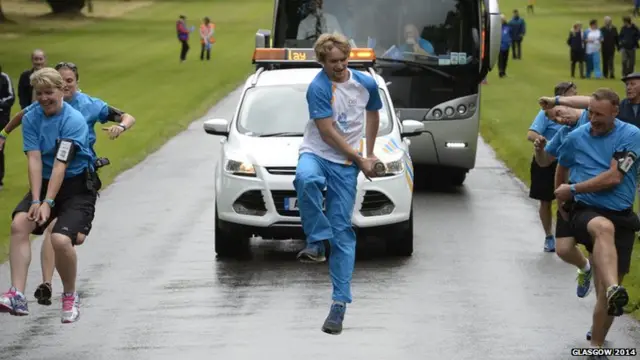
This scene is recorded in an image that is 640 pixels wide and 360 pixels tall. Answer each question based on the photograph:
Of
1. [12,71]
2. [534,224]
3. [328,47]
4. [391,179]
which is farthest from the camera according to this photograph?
[12,71]

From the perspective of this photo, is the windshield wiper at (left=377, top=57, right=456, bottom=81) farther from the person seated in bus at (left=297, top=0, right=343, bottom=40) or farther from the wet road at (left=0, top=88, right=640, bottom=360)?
the wet road at (left=0, top=88, right=640, bottom=360)

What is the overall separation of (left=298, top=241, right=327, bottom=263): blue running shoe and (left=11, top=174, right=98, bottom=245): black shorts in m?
1.66

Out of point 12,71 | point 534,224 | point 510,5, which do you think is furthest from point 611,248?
point 510,5

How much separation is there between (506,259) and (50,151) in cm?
537

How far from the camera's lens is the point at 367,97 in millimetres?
9750

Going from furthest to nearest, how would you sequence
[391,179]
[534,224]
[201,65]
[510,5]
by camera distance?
[510,5] < [201,65] < [534,224] < [391,179]

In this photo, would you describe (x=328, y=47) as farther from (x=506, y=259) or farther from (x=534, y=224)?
(x=534, y=224)

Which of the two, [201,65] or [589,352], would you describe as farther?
[201,65]

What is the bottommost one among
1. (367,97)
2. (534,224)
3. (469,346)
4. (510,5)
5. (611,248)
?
(510,5)

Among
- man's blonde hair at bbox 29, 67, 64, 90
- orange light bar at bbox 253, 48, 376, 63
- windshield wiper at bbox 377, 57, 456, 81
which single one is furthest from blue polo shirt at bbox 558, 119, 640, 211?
windshield wiper at bbox 377, 57, 456, 81

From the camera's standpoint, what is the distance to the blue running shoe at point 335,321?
31.8 feet

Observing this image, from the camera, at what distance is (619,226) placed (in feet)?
31.7

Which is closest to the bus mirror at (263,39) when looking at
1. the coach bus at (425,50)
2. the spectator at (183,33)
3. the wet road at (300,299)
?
the coach bus at (425,50)

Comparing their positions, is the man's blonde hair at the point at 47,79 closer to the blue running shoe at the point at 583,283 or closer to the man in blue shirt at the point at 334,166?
the man in blue shirt at the point at 334,166
